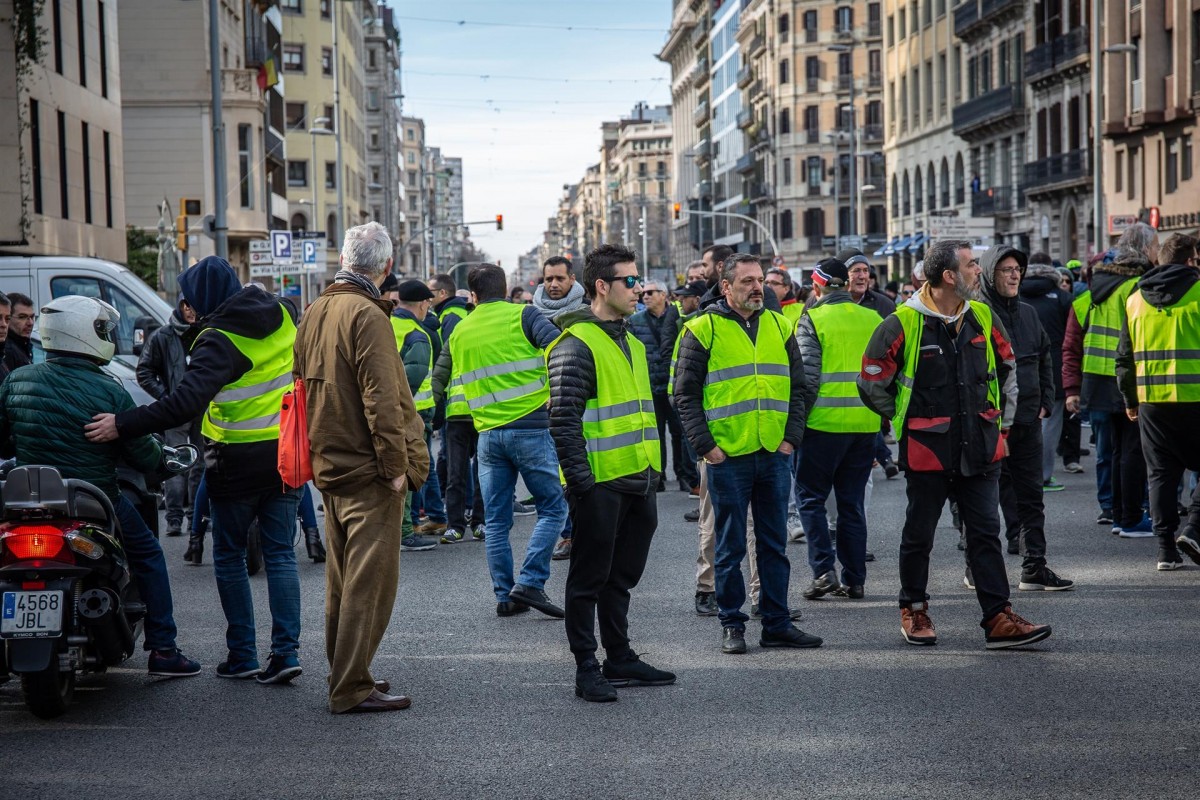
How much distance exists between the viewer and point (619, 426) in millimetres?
7363

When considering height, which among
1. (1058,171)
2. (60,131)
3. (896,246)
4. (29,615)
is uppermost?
(1058,171)

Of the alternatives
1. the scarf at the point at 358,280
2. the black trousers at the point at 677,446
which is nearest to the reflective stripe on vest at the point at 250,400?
the scarf at the point at 358,280

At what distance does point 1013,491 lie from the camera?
1040 cm

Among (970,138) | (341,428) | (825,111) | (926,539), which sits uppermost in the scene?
(825,111)

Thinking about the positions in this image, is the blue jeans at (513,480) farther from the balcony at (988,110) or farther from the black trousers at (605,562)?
the balcony at (988,110)

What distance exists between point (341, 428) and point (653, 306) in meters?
9.36

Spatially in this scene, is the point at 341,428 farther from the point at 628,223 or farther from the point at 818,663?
the point at 628,223

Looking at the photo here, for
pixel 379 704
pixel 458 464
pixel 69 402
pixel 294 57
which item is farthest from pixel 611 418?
pixel 294 57

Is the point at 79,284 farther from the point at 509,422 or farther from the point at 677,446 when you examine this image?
the point at 509,422

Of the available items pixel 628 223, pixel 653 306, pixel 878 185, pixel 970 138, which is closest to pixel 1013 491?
pixel 653 306

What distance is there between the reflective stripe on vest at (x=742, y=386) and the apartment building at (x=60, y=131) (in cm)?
2106

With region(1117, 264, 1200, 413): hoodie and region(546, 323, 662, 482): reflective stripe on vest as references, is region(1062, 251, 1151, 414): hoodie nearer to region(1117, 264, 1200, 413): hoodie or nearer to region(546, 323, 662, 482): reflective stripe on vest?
region(1117, 264, 1200, 413): hoodie

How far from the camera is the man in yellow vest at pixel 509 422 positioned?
9.59m

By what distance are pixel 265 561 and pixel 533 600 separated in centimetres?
212
